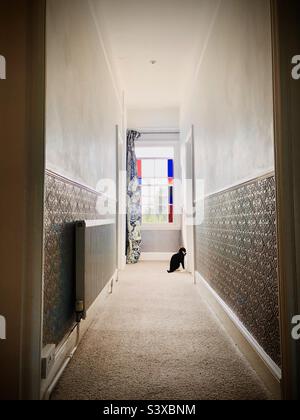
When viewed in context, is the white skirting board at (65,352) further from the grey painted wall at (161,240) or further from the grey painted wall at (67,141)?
the grey painted wall at (161,240)

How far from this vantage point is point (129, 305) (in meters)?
2.88

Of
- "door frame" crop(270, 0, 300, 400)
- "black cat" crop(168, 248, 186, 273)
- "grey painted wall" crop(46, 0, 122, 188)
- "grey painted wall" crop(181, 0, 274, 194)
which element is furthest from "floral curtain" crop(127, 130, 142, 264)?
"door frame" crop(270, 0, 300, 400)

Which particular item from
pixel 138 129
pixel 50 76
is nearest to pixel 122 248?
pixel 138 129

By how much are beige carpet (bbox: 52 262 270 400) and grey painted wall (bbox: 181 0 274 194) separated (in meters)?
1.05

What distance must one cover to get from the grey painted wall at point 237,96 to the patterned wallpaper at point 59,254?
42.0 inches

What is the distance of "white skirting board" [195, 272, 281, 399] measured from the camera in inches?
53.4

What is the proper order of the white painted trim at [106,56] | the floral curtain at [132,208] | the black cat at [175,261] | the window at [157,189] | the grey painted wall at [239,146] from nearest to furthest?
the grey painted wall at [239,146], the white painted trim at [106,56], the black cat at [175,261], the floral curtain at [132,208], the window at [157,189]

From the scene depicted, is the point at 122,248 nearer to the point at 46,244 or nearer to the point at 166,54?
the point at 166,54

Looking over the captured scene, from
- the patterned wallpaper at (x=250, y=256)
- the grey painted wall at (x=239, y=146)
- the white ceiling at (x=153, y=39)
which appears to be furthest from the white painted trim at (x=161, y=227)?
the patterned wallpaper at (x=250, y=256)

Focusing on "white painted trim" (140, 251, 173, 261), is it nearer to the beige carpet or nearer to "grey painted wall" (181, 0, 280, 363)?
"grey painted wall" (181, 0, 280, 363)

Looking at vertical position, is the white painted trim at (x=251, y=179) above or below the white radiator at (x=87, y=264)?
above

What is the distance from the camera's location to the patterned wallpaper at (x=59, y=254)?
1.47m

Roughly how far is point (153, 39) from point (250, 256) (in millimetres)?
2765

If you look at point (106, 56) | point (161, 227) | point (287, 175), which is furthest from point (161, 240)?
point (287, 175)
